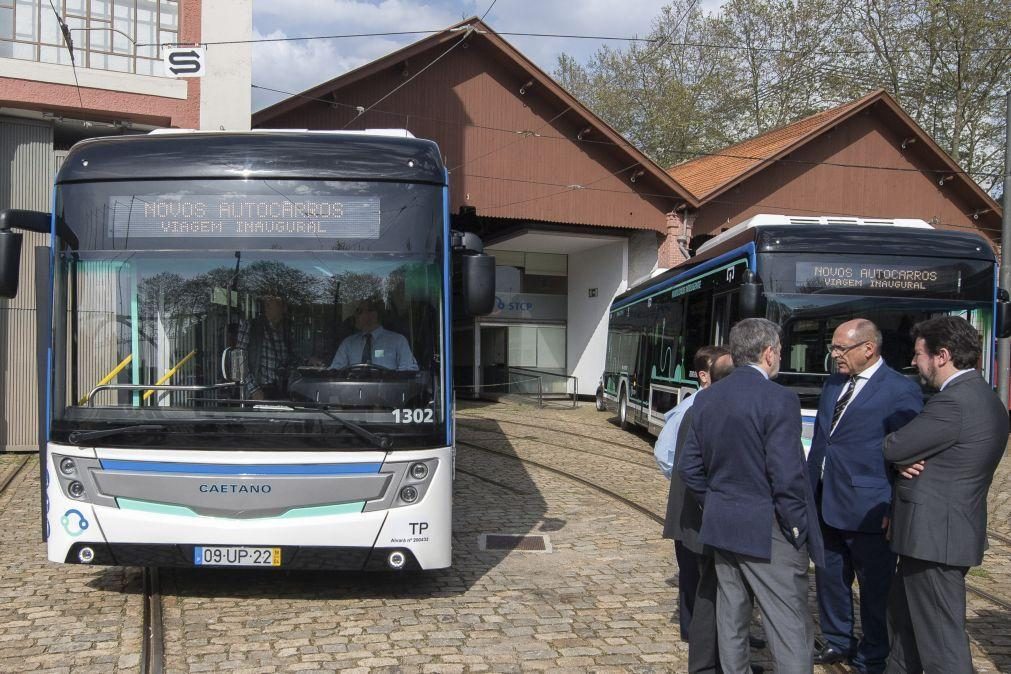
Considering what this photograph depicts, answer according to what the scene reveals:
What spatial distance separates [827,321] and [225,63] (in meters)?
9.73

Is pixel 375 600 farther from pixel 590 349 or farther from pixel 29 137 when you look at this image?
pixel 590 349

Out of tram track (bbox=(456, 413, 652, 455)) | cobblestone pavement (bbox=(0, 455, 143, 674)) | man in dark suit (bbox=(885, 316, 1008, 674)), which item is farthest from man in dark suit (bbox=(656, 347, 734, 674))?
tram track (bbox=(456, 413, 652, 455))

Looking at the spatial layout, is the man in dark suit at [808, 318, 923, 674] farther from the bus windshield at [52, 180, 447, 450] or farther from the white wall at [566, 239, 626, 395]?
the white wall at [566, 239, 626, 395]

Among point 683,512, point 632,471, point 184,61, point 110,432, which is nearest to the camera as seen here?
point 683,512

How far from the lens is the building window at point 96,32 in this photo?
12852 millimetres

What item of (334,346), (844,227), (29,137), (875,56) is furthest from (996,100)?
(334,346)

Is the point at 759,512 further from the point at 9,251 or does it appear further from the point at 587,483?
the point at 587,483

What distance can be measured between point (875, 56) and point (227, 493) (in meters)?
30.4

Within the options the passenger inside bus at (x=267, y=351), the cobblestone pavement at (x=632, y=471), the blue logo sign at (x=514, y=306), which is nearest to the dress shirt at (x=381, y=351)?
the passenger inside bus at (x=267, y=351)

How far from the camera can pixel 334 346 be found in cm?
559

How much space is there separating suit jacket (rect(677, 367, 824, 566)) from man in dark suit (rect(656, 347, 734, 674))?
32cm

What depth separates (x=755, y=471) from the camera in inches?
148

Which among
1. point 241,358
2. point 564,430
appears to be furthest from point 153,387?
point 564,430

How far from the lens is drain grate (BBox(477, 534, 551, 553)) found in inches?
296
